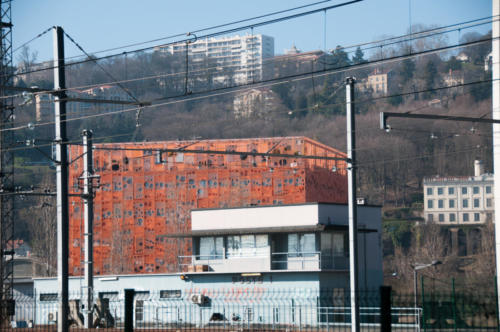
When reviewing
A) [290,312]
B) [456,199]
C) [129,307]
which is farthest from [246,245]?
[456,199]

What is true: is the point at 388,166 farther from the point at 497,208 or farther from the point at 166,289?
the point at 497,208

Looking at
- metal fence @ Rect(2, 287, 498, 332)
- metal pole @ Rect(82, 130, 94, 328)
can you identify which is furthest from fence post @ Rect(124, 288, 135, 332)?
metal pole @ Rect(82, 130, 94, 328)

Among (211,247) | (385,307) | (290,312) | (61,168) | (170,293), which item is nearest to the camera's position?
(385,307)

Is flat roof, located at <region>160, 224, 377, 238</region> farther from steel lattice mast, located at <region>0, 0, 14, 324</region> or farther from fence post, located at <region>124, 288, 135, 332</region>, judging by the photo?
fence post, located at <region>124, 288, 135, 332</region>

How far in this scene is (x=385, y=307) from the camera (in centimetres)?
1498

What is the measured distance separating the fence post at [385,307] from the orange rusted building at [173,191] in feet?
315

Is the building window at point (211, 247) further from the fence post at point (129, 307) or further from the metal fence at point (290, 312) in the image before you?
the fence post at point (129, 307)

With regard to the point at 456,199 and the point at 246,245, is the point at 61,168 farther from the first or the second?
the point at 456,199

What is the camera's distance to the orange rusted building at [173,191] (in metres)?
115

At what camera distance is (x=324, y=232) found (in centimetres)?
4903

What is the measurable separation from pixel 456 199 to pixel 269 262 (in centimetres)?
10868

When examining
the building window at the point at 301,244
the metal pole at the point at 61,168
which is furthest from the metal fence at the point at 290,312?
the building window at the point at 301,244

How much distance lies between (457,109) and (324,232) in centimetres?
13179

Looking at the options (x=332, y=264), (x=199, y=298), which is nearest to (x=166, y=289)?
(x=199, y=298)
